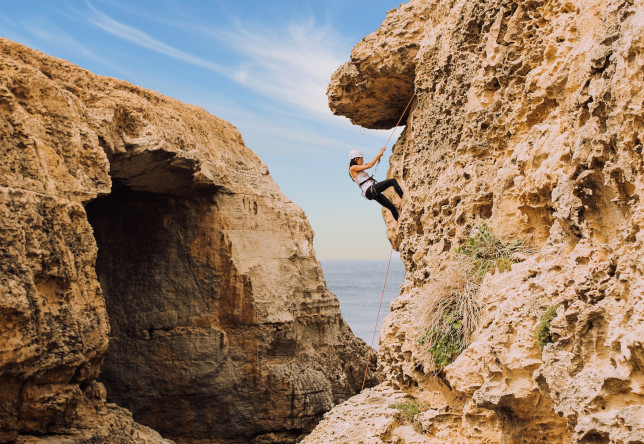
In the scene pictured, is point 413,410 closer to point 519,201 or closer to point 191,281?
point 519,201

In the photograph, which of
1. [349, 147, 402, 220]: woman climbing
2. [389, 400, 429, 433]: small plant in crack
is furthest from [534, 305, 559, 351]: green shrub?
[349, 147, 402, 220]: woman climbing

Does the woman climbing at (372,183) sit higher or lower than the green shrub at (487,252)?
higher

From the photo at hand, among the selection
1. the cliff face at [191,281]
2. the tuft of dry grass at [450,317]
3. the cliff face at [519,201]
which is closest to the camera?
the cliff face at [519,201]

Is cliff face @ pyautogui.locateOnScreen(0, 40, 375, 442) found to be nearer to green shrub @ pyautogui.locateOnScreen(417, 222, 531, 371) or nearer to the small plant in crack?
the small plant in crack

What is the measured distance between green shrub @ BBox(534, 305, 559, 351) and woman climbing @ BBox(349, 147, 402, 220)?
412 cm

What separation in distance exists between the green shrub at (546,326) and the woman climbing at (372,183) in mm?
4120

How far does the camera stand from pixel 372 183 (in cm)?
802

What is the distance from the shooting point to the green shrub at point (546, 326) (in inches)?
143

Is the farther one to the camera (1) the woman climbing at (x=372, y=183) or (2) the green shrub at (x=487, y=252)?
(1) the woman climbing at (x=372, y=183)

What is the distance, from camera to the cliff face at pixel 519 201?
2.89 meters

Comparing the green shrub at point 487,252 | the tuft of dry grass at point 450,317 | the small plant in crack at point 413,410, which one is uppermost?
the green shrub at point 487,252

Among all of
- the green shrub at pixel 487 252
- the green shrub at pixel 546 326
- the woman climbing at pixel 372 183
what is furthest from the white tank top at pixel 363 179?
the green shrub at pixel 546 326

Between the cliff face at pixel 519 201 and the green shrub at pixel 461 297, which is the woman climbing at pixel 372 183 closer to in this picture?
the cliff face at pixel 519 201

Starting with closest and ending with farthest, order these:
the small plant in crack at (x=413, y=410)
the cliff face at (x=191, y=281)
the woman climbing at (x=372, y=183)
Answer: the small plant in crack at (x=413, y=410)
the woman climbing at (x=372, y=183)
the cliff face at (x=191, y=281)
